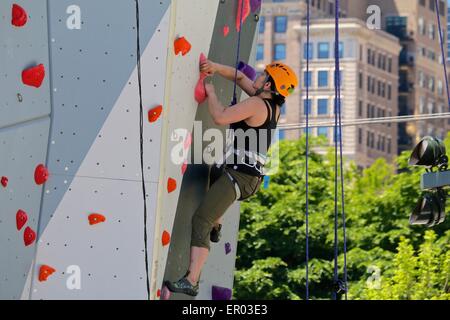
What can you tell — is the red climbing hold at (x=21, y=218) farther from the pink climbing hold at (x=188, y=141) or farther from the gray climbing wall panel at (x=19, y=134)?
the pink climbing hold at (x=188, y=141)

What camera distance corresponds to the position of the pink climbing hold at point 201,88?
1487 centimetres

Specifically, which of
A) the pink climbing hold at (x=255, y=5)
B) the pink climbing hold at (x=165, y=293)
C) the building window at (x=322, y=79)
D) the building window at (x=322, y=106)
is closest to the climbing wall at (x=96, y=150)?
the pink climbing hold at (x=165, y=293)

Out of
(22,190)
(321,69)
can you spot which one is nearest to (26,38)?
(22,190)

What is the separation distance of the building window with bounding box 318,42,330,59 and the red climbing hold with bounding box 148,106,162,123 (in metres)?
121

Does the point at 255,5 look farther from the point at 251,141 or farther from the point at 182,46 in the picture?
the point at 182,46

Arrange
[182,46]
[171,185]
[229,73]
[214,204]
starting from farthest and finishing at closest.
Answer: [229,73], [214,204], [171,185], [182,46]

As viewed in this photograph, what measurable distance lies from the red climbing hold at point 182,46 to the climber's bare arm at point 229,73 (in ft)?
1.69

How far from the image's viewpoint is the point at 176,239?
48.6 feet

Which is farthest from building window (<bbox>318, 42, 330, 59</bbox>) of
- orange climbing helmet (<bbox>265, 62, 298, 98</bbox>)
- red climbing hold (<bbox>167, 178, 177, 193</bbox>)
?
red climbing hold (<bbox>167, 178, 177, 193</bbox>)

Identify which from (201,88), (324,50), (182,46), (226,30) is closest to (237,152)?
(201,88)

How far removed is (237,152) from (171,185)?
80cm

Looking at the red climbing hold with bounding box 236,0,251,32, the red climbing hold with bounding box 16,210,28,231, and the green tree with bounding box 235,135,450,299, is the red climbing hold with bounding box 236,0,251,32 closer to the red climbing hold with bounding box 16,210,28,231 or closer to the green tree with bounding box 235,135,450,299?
the red climbing hold with bounding box 16,210,28,231

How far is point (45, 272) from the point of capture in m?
14.1

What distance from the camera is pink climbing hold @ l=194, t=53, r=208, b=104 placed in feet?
48.8
